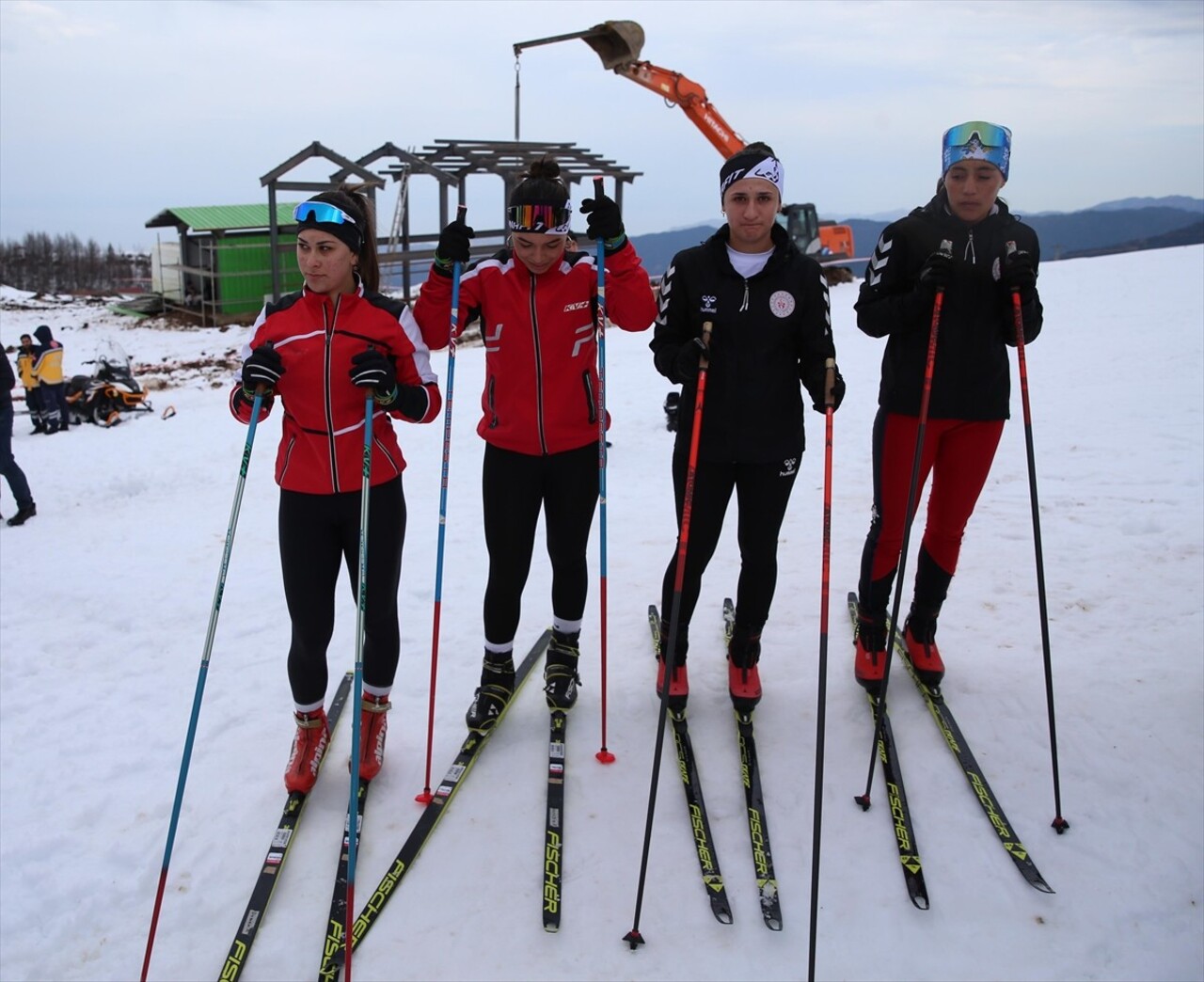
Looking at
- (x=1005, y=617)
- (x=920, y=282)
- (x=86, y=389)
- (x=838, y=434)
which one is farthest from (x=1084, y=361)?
(x=86, y=389)

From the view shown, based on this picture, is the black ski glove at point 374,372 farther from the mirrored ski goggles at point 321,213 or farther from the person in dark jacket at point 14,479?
the person in dark jacket at point 14,479

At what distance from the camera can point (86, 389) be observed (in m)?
11.5

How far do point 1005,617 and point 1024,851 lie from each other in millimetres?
1763

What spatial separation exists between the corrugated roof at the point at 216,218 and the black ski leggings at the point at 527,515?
21050 mm

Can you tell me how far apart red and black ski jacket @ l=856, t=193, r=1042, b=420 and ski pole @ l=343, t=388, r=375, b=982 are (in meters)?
1.92

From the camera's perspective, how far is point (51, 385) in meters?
10.8

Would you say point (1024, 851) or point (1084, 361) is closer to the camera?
point (1024, 851)

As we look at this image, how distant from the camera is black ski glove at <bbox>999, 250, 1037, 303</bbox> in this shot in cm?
296

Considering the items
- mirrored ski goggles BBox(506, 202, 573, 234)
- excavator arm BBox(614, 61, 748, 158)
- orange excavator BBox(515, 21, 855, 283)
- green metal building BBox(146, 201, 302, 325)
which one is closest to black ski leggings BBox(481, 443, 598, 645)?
mirrored ski goggles BBox(506, 202, 573, 234)

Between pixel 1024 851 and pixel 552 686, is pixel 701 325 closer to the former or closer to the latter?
pixel 552 686

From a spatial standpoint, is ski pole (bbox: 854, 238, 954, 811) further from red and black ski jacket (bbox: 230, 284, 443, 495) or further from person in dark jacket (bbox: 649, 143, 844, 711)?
red and black ski jacket (bbox: 230, 284, 443, 495)

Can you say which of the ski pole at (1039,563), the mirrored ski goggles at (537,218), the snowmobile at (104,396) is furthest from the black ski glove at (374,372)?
the snowmobile at (104,396)

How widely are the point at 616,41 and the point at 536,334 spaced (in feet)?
40.9

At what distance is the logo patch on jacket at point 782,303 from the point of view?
3008mm
